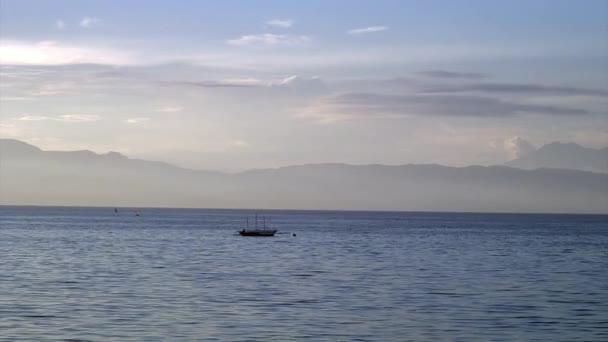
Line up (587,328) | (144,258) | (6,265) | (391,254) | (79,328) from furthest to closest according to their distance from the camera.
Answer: (391,254)
(144,258)
(6,265)
(587,328)
(79,328)

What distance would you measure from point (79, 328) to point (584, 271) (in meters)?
43.4

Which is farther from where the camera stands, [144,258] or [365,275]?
[144,258]

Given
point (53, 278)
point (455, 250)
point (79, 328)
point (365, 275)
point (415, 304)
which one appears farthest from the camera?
point (455, 250)

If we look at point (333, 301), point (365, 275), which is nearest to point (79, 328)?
point (333, 301)

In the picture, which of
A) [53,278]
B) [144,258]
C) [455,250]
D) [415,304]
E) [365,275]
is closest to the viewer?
[415,304]

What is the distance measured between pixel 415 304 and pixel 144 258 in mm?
35283

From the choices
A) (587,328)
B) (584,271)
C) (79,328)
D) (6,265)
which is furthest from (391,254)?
(79,328)

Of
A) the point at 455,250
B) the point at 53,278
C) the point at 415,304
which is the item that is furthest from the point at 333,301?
the point at 455,250

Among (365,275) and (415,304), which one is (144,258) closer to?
(365,275)

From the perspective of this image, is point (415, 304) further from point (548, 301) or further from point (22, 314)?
point (22, 314)

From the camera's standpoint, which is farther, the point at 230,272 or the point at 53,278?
the point at 230,272

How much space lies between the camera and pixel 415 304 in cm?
4225

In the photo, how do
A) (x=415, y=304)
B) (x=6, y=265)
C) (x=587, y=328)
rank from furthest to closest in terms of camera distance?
(x=6, y=265) → (x=415, y=304) → (x=587, y=328)

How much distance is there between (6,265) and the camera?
202 feet
